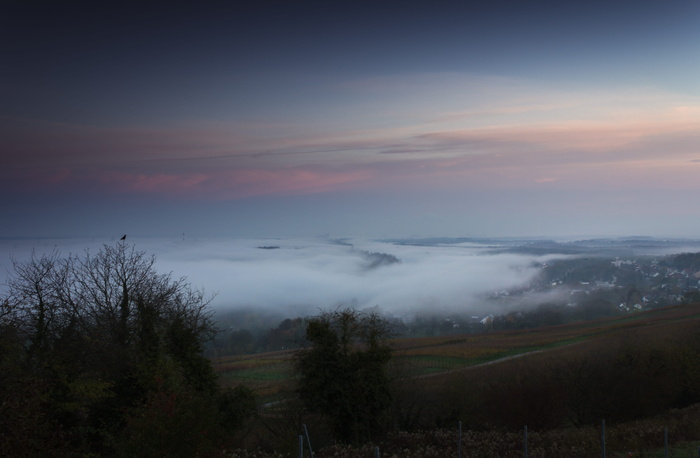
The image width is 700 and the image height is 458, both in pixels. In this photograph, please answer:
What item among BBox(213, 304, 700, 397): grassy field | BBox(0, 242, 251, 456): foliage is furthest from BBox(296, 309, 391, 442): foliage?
BBox(213, 304, 700, 397): grassy field

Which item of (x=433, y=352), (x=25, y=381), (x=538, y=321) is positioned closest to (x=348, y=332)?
(x=25, y=381)

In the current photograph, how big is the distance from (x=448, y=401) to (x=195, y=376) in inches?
532

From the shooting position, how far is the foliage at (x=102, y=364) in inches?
573

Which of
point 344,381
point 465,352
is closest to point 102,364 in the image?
point 344,381

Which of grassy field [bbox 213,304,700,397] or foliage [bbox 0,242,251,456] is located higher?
foliage [bbox 0,242,251,456]

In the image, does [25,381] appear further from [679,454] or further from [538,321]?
[538,321]

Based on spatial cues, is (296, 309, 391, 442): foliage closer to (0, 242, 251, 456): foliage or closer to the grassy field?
(0, 242, 251, 456): foliage

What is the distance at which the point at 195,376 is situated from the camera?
1160 inches

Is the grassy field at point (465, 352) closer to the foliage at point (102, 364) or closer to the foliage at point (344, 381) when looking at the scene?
the foliage at point (102, 364)

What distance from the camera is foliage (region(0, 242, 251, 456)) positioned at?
1456 cm

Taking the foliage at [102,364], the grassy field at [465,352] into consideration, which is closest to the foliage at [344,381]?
the foliage at [102,364]

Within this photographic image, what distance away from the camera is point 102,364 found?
24766mm

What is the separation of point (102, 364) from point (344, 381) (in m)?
10.6

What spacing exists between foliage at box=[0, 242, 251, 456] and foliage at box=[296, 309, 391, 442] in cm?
443
